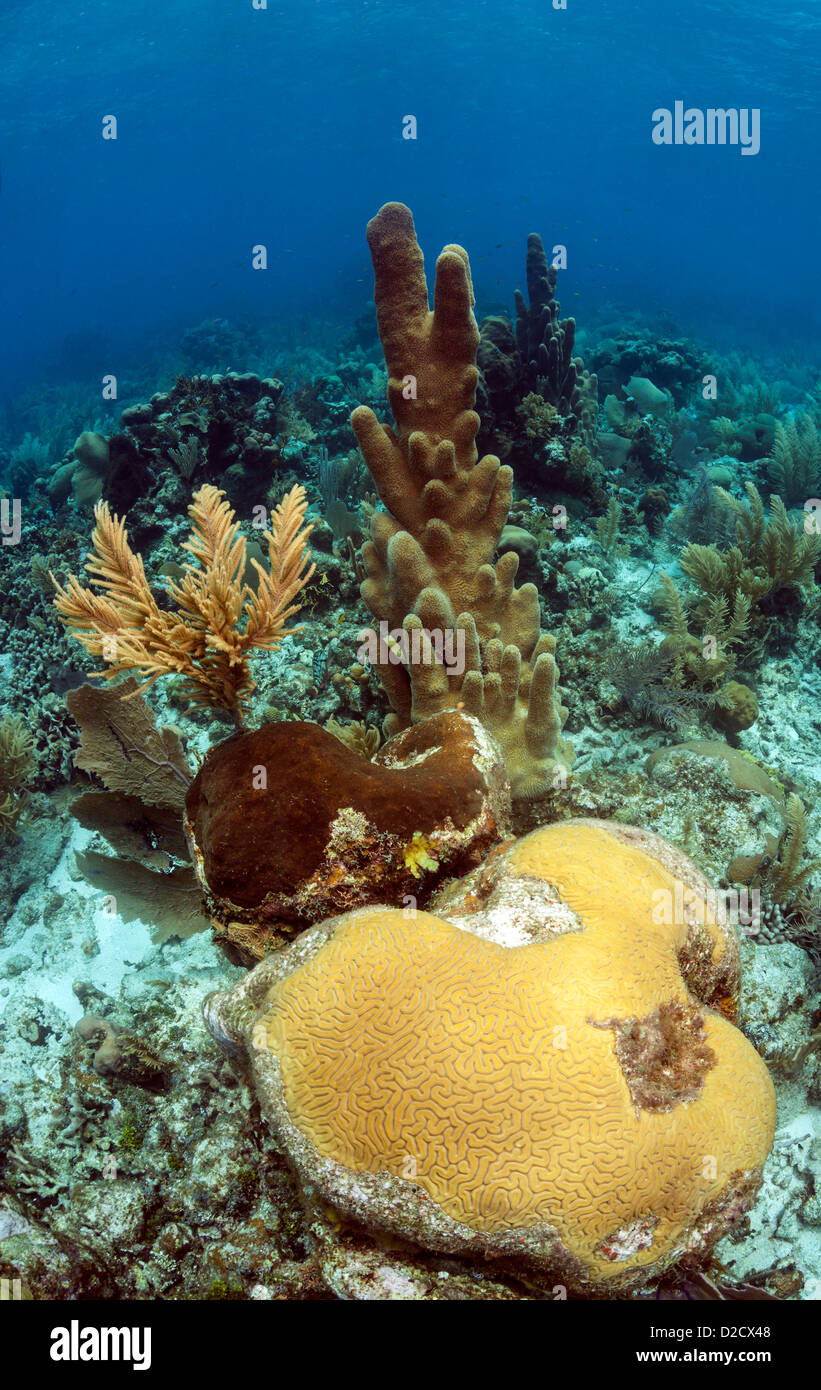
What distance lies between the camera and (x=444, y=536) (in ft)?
13.9

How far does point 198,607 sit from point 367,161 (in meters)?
104

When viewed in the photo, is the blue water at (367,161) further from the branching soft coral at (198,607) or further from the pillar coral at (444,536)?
the branching soft coral at (198,607)

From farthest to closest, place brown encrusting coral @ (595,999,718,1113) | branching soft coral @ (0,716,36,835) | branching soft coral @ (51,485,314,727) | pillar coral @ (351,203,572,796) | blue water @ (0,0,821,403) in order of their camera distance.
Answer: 1. blue water @ (0,0,821,403)
2. branching soft coral @ (0,716,36,835)
3. pillar coral @ (351,203,572,796)
4. branching soft coral @ (51,485,314,727)
5. brown encrusting coral @ (595,999,718,1113)

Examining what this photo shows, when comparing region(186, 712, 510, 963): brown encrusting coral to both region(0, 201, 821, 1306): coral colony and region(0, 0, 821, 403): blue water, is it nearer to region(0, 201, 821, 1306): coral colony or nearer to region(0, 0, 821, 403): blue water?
region(0, 201, 821, 1306): coral colony

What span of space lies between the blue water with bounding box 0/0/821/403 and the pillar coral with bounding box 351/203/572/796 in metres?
25.5

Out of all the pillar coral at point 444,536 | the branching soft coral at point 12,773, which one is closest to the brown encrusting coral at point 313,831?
the pillar coral at point 444,536

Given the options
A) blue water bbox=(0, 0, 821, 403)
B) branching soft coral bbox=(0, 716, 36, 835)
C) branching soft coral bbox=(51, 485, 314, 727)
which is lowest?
branching soft coral bbox=(0, 716, 36, 835)

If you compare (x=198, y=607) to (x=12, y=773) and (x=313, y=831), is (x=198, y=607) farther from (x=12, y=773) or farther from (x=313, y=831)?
(x=12, y=773)

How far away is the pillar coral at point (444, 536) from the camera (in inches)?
151

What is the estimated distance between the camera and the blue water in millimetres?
39281

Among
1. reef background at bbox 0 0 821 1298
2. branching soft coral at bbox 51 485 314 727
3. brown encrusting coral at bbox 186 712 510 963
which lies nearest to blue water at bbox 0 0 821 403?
reef background at bbox 0 0 821 1298

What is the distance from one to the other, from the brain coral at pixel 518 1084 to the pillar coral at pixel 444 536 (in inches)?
63.3

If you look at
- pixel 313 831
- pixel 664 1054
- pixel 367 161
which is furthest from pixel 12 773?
pixel 367 161

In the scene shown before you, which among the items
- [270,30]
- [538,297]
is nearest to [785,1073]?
[538,297]
